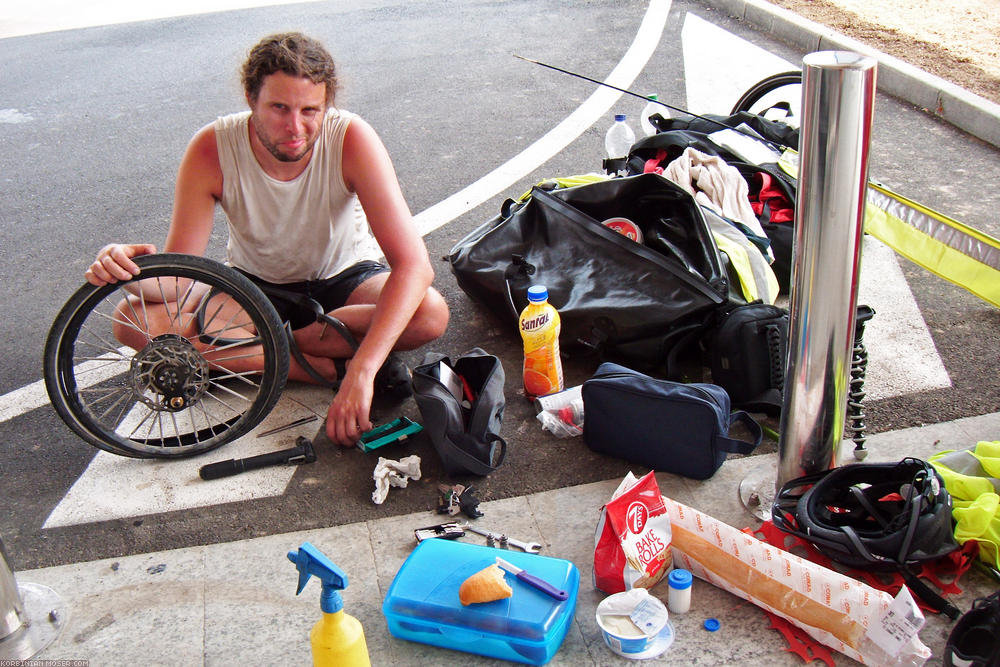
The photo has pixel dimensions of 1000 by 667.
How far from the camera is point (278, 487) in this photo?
299cm

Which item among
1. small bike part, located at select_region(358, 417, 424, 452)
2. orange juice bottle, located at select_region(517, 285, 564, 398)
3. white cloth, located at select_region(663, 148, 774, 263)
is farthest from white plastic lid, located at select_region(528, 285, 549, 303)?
white cloth, located at select_region(663, 148, 774, 263)

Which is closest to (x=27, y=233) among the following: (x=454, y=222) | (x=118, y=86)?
(x=454, y=222)

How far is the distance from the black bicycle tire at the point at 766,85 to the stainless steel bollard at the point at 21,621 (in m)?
3.61

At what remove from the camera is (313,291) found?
11.7 feet

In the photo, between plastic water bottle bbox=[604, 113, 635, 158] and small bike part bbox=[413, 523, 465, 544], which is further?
plastic water bottle bbox=[604, 113, 635, 158]

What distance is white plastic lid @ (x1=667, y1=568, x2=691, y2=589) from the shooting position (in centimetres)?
233

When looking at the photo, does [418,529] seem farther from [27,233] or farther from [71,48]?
[71,48]

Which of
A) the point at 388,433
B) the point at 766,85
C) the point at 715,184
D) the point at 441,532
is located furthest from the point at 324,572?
the point at 766,85

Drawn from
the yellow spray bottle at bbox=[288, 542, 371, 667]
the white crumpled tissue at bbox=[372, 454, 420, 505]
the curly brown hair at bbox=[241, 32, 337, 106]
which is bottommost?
the white crumpled tissue at bbox=[372, 454, 420, 505]

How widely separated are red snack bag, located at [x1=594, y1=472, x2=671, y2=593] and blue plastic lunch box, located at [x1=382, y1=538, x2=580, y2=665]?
86 millimetres

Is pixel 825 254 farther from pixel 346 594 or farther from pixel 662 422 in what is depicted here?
pixel 346 594

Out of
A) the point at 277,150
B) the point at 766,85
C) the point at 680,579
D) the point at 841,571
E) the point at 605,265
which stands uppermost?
the point at 277,150

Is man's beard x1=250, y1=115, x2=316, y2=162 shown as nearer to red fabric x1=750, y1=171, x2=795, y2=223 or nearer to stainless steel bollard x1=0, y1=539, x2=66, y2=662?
stainless steel bollard x1=0, y1=539, x2=66, y2=662

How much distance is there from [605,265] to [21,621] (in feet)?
7.03
